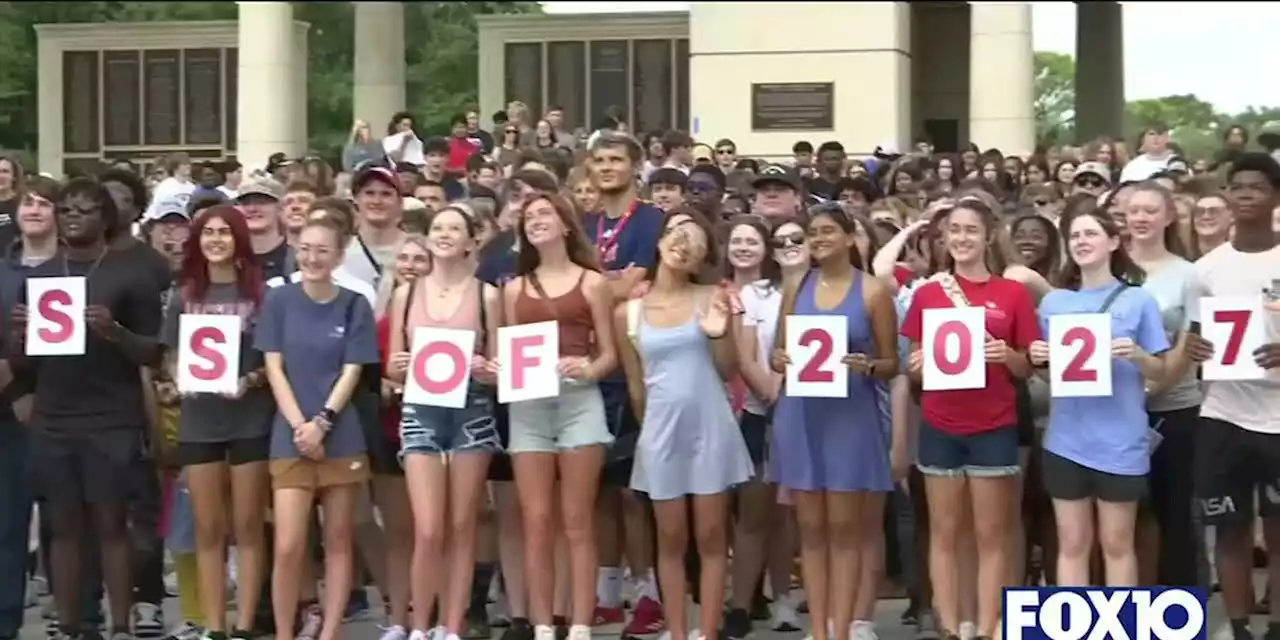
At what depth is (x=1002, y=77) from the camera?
74.6ft

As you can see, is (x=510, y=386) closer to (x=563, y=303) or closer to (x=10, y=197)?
(x=563, y=303)

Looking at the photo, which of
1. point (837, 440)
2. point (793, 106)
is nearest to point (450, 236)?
point (837, 440)

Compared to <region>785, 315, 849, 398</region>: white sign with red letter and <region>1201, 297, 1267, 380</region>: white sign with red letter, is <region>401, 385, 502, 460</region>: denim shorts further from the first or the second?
<region>1201, 297, 1267, 380</region>: white sign with red letter

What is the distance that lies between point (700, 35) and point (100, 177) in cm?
1406

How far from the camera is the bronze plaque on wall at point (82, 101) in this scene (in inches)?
1204

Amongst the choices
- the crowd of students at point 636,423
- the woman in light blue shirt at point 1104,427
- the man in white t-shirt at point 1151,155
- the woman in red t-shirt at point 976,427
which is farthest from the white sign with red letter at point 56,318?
the man in white t-shirt at point 1151,155

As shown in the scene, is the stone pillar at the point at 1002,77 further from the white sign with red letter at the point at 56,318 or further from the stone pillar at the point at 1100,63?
the white sign with red letter at the point at 56,318

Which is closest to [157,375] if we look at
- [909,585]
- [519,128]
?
[909,585]

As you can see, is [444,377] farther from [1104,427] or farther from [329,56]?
[329,56]

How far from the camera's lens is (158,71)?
31.0 meters

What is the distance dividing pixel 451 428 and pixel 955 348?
2.40 meters

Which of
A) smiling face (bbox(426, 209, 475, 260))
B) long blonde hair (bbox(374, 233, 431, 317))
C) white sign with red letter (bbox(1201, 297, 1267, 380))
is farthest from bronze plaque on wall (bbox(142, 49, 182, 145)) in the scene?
white sign with red letter (bbox(1201, 297, 1267, 380))

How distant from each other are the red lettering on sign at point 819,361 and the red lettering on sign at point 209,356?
8.95 feet

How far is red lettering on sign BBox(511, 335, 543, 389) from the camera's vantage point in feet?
27.7
